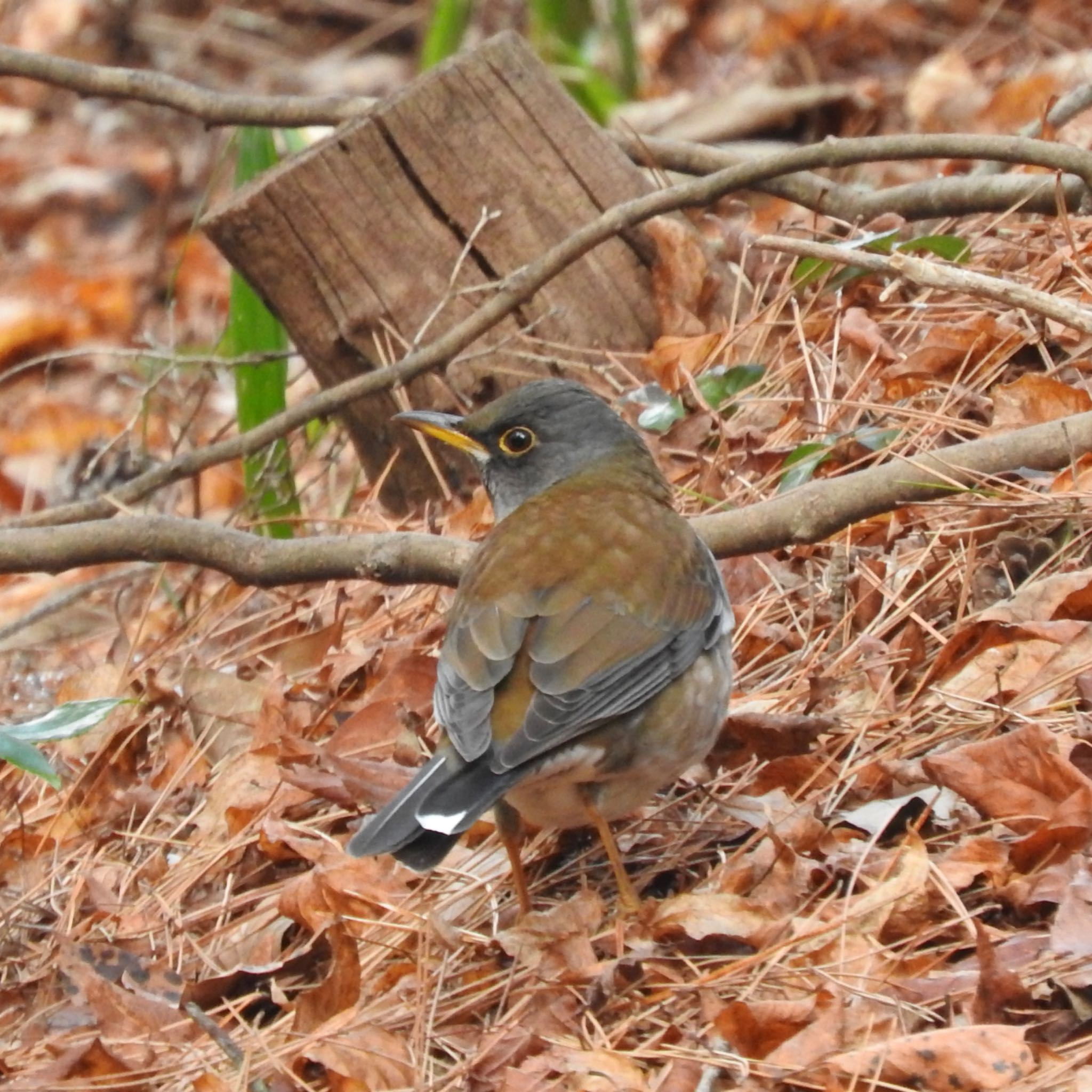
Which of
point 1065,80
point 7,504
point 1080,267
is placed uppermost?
point 1080,267

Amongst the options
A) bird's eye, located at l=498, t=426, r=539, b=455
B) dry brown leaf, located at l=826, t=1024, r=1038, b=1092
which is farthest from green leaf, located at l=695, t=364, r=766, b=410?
dry brown leaf, located at l=826, t=1024, r=1038, b=1092

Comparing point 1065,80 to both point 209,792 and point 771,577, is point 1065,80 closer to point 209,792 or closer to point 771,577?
point 771,577

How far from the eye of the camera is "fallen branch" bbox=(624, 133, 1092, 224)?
6160 mm

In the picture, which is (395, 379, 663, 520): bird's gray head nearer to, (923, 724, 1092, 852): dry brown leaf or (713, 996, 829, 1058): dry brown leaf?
(923, 724, 1092, 852): dry brown leaf

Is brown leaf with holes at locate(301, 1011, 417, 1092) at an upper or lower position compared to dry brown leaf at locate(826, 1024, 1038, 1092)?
lower

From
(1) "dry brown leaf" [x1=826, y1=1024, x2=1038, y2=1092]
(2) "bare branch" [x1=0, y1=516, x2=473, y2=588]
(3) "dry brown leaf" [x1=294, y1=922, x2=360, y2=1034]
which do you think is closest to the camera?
(1) "dry brown leaf" [x1=826, y1=1024, x2=1038, y2=1092]

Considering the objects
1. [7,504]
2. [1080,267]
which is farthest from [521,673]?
[7,504]

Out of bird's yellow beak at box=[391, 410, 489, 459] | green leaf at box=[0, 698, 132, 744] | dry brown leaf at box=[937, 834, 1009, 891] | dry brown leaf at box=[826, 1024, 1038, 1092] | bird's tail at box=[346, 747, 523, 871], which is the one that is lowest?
dry brown leaf at box=[937, 834, 1009, 891]

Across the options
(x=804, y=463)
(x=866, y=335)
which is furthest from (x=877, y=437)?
(x=866, y=335)

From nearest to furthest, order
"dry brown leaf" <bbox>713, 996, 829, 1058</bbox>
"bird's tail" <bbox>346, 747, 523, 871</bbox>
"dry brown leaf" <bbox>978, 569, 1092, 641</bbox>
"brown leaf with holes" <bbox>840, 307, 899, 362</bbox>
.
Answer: "dry brown leaf" <bbox>713, 996, 829, 1058</bbox> → "bird's tail" <bbox>346, 747, 523, 871</bbox> → "dry brown leaf" <bbox>978, 569, 1092, 641</bbox> → "brown leaf with holes" <bbox>840, 307, 899, 362</bbox>

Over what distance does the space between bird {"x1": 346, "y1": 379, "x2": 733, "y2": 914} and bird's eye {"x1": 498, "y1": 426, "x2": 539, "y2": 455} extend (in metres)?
0.34

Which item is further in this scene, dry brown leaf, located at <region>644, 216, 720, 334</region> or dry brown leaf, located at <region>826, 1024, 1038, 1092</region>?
dry brown leaf, located at <region>644, 216, 720, 334</region>

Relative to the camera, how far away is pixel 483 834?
4.82 meters

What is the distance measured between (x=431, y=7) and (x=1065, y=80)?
6.63 meters
